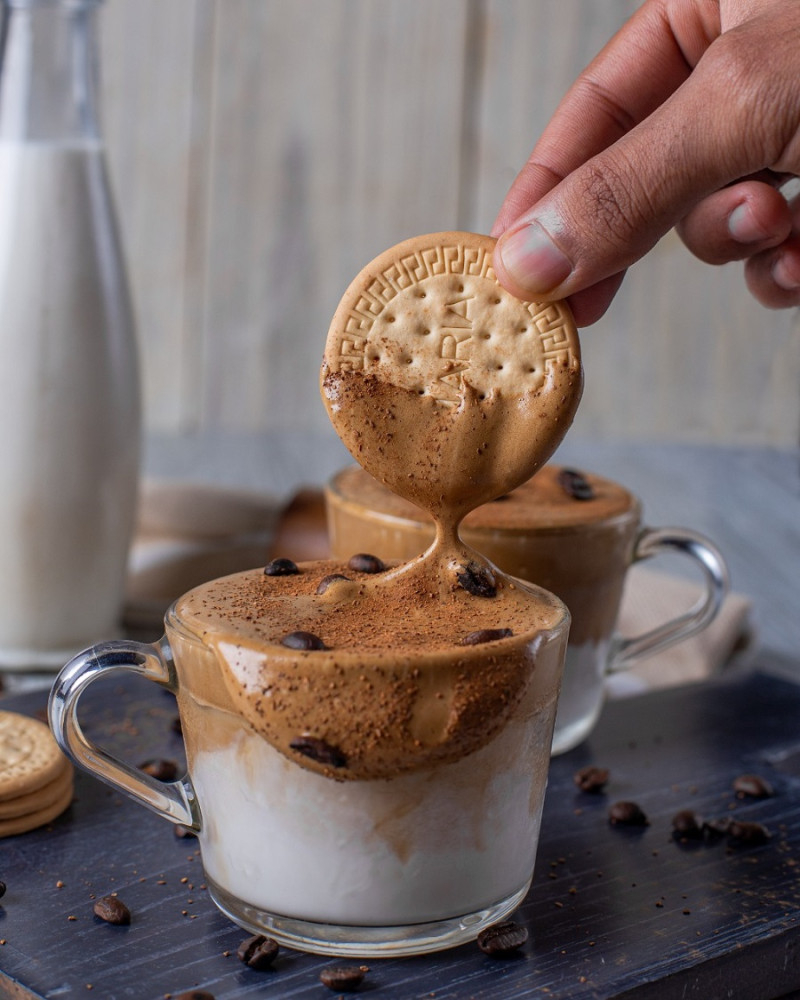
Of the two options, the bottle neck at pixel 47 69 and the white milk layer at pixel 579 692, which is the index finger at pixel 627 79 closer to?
the white milk layer at pixel 579 692

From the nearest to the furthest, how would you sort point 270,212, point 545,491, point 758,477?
point 545,491 < point 758,477 < point 270,212

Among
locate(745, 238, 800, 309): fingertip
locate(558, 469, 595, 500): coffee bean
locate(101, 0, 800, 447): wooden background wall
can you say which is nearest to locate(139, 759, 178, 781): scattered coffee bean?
locate(558, 469, 595, 500): coffee bean

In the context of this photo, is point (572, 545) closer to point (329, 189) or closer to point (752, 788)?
point (752, 788)

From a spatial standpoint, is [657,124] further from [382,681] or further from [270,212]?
[270,212]

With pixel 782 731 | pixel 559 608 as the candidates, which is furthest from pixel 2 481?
pixel 782 731

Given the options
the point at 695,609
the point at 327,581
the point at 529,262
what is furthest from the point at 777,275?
the point at 327,581

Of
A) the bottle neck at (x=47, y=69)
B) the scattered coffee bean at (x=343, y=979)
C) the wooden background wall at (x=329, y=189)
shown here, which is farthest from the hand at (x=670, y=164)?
the wooden background wall at (x=329, y=189)
